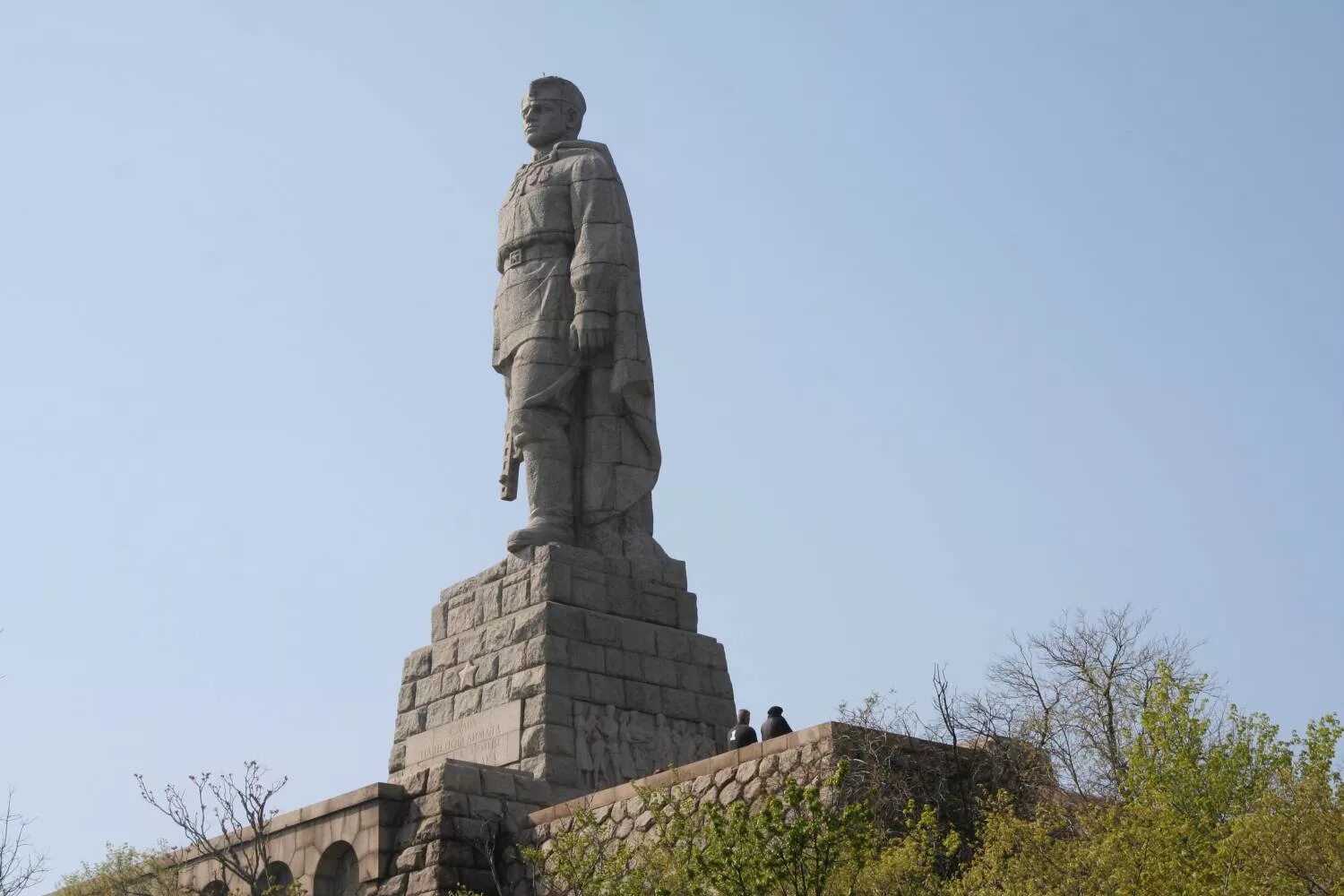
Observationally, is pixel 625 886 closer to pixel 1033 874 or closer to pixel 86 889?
pixel 1033 874

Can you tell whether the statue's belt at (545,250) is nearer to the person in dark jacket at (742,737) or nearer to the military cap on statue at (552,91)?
the military cap on statue at (552,91)

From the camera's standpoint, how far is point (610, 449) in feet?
53.2

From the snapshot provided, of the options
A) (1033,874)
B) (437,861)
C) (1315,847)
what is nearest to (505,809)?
(437,861)

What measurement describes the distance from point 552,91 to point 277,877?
7265 mm

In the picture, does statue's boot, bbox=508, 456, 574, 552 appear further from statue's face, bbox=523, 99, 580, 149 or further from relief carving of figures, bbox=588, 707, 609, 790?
statue's face, bbox=523, 99, 580, 149

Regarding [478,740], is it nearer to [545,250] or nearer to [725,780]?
[725,780]

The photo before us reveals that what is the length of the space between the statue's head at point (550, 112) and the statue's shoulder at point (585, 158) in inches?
5.7

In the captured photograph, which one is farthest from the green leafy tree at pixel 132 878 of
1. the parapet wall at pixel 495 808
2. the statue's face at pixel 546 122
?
the statue's face at pixel 546 122

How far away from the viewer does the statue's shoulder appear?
1669 centimetres

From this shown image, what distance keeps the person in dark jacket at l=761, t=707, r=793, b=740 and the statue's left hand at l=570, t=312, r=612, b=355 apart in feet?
11.3

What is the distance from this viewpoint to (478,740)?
15.1m

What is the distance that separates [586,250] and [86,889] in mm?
6319

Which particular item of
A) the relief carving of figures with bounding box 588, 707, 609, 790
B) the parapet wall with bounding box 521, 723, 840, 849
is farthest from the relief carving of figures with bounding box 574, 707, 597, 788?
the parapet wall with bounding box 521, 723, 840, 849

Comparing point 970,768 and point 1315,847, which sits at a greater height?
point 970,768
